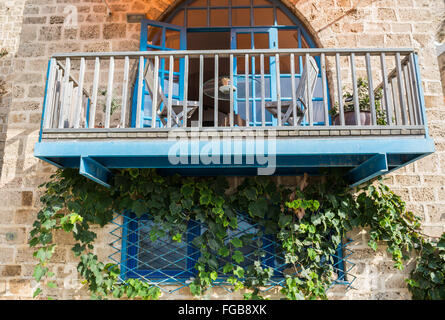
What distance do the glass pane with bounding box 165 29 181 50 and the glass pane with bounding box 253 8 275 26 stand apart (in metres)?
1.14

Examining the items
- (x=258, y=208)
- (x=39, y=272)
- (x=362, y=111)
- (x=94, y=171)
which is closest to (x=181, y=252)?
(x=258, y=208)

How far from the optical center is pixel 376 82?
5.08 m

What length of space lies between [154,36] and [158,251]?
9.53ft

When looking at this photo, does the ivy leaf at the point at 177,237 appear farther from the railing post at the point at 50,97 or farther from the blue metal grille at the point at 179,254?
the railing post at the point at 50,97

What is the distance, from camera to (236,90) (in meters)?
5.23

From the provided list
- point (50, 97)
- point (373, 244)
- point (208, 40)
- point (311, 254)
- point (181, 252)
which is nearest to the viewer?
point (50, 97)

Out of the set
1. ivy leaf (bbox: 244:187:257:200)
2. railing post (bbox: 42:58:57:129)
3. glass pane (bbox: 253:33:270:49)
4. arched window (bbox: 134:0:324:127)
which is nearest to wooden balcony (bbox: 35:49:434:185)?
railing post (bbox: 42:58:57:129)

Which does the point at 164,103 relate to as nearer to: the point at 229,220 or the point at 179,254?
the point at 229,220

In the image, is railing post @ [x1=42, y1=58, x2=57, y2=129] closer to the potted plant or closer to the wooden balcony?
the wooden balcony

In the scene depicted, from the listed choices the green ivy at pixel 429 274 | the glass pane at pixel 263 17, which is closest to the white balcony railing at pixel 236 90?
the glass pane at pixel 263 17
